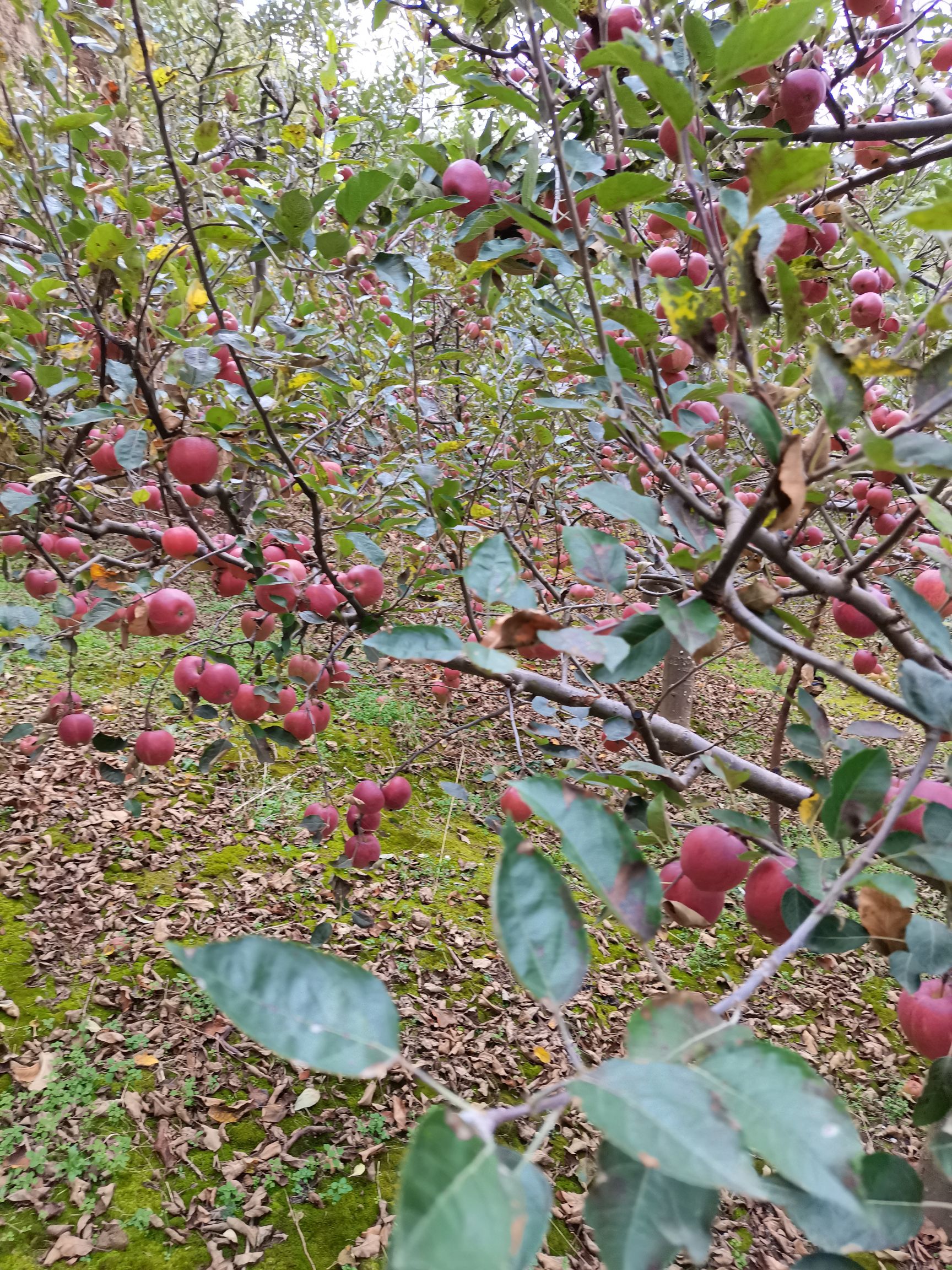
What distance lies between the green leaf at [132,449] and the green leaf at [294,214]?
17.8 inches

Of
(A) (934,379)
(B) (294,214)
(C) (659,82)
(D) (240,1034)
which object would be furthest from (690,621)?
(D) (240,1034)

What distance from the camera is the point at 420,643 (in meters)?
0.69

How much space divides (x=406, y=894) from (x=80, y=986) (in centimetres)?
140

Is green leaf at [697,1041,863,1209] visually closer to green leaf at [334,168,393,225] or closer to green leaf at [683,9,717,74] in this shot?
green leaf at [683,9,717,74]

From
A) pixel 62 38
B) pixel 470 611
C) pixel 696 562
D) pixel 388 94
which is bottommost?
pixel 470 611

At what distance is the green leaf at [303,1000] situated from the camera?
0.36 metres

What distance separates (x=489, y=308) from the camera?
1.46 m

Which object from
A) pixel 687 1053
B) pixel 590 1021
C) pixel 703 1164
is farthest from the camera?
pixel 590 1021

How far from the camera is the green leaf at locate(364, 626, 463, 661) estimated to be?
68 cm

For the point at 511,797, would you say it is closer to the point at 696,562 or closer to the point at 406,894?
the point at 696,562

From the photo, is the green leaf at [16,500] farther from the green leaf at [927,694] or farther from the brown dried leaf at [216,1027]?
the brown dried leaf at [216,1027]

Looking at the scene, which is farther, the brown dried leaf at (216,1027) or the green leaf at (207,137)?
the brown dried leaf at (216,1027)

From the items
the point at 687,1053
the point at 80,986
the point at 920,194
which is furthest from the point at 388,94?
the point at 687,1053

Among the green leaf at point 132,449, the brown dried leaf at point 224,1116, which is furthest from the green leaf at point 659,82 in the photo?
the brown dried leaf at point 224,1116
